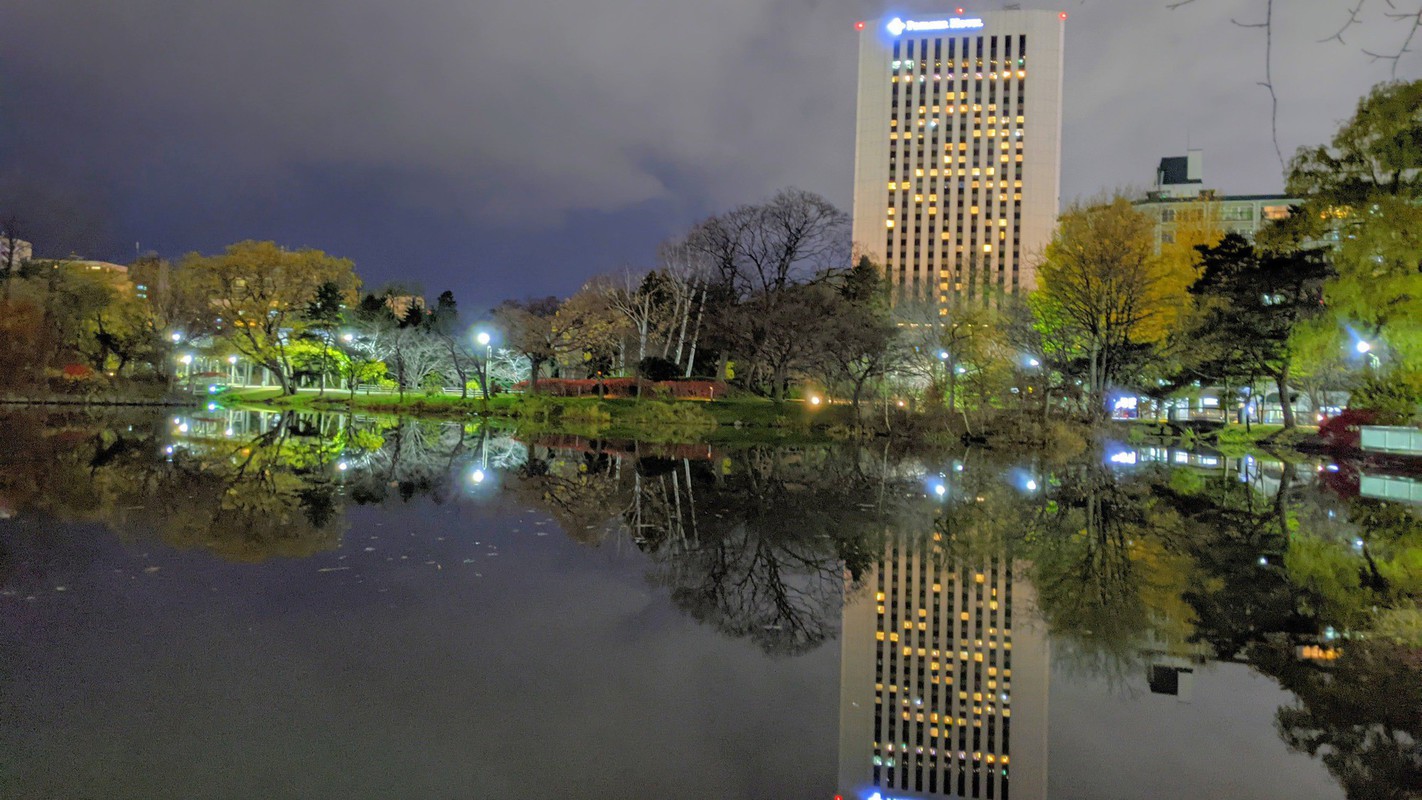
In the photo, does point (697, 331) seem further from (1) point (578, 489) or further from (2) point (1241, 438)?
(1) point (578, 489)

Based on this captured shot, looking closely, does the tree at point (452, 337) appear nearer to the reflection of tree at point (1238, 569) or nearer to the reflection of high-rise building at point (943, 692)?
the reflection of tree at point (1238, 569)

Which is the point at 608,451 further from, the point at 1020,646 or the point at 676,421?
the point at 1020,646

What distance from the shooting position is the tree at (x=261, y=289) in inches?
2168

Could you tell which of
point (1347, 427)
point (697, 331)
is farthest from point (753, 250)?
point (1347, 427)

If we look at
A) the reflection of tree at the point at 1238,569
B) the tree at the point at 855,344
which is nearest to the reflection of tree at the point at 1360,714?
the reflection of tree at the point at 1238,569

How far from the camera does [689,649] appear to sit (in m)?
6.84

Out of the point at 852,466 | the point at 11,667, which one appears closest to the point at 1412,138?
the point at 852,466

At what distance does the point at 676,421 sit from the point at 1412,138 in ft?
95.9

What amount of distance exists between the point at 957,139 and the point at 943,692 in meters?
110

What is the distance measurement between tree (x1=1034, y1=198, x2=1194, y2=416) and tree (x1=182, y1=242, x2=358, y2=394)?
47309mm

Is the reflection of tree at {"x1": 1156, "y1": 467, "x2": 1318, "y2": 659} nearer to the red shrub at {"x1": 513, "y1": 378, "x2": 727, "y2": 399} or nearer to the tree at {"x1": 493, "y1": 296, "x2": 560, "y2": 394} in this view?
the red shrub at {"x1": 513, "y1": 378, "x2": 727, "y2": 399}

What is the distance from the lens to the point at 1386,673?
6578mm

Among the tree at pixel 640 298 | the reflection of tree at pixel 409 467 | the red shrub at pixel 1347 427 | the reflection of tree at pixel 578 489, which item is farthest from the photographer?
the tree at pixel 640 298

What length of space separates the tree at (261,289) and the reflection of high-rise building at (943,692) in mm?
56621
